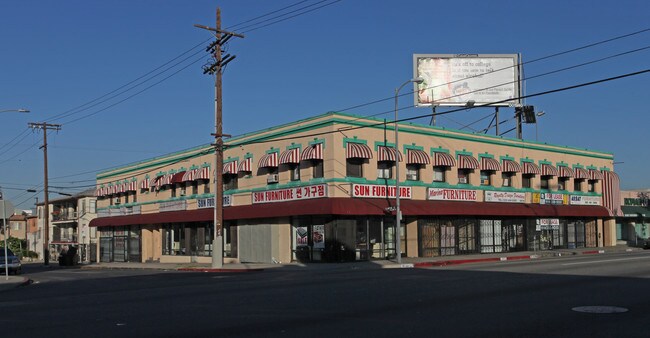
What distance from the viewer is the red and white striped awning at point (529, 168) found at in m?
41.9

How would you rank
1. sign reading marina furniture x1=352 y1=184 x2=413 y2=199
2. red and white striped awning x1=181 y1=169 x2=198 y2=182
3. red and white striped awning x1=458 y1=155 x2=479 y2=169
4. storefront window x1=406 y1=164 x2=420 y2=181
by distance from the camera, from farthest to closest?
red and white striped awning x1=181 y1=169 x2=198 y2=182, red and white striped awning x1=458 y1=155 x2=479 y2=169, storefront window x1=406 y1=164 x2=420 y2=181, sign reading marina furniture x1=352 y1=184 x2=413 y2=199

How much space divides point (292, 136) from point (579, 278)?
19282 millimetres

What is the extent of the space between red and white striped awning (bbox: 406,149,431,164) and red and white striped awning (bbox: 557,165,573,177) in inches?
565

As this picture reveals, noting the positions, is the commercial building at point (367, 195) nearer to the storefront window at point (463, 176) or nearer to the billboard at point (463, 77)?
the storefront window at point (463, 176)

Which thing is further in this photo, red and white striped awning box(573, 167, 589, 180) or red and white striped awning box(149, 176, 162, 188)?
red and white striped awning box(149, 176, 162, 188)

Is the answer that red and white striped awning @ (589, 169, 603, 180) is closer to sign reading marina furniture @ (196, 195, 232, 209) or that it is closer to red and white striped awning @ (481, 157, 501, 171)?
red and white striped awning @ (481, 157, 501, 171)

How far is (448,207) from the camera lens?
36125 millimetres

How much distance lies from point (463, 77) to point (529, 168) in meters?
9.03

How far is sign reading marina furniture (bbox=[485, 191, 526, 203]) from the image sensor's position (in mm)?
39562

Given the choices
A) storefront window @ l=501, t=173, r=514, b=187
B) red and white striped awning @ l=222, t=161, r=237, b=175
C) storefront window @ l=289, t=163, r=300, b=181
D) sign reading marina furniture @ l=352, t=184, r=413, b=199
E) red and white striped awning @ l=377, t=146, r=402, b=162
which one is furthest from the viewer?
storefront window @ l=501, t=173, r=514, b=187

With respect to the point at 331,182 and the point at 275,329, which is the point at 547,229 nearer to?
the point at 331,182

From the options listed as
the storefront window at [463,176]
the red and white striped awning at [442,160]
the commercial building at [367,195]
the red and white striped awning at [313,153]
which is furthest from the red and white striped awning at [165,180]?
the storefront window at [463,176]

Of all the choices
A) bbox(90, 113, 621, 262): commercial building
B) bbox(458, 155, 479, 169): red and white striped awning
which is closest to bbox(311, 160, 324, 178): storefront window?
bbox(90, 113, 621, 262): commercial building

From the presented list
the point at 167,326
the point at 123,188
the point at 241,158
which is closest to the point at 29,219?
the point at 123,188
